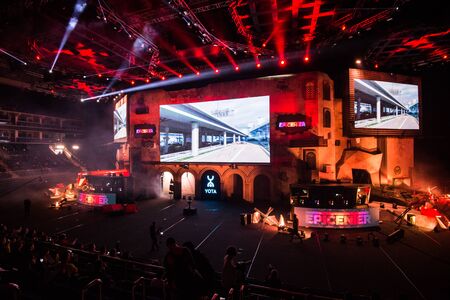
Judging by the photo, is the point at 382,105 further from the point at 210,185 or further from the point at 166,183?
the point at 166,183

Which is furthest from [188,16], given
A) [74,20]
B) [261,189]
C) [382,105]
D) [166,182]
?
[382,105]

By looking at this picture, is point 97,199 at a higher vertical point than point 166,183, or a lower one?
lower

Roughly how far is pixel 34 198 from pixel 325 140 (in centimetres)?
3205

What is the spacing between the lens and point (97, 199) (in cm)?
2370

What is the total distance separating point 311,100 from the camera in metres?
22.1

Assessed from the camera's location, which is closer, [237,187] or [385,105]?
[385,105]

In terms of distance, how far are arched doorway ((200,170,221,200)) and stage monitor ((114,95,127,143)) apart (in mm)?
11443

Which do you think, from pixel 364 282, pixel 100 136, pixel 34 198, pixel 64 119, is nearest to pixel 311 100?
pixel 364 282

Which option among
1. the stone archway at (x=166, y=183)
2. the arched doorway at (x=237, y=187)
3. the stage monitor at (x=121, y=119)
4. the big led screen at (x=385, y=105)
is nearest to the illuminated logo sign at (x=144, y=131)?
the stage monitor at (x=121, y=119)

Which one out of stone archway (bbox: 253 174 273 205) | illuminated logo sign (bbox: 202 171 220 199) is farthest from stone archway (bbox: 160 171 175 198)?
stone archway (bbox: 253 174 273 205)

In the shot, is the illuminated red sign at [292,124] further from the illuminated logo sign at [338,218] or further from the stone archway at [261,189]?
the illuminated logo sign at [338,218]

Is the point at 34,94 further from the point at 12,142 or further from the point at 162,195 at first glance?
the point at 162,195

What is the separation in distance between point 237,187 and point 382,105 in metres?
16.5

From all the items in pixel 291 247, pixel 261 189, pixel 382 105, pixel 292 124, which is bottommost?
pixel 291 247
